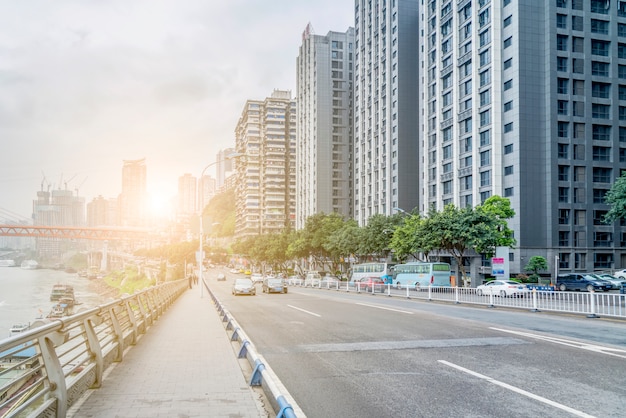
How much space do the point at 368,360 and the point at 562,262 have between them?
54.8 m

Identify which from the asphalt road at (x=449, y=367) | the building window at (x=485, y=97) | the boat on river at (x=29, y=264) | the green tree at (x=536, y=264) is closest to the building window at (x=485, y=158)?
the building window at (x=485, y=97)

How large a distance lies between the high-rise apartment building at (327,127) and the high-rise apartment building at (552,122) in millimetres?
57059

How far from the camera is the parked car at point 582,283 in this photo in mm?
40000

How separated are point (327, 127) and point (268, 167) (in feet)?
142

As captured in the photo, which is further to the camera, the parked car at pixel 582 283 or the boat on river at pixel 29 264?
the boat on river at pixel 29 264

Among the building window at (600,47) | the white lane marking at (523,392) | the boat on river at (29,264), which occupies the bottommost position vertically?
the boat on river at (29,264)

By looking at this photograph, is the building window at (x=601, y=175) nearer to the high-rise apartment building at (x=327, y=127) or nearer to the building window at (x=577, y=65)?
the building window at (x=577, y=65)

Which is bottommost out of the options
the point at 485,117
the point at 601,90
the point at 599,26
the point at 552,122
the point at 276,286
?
the point at 276,286

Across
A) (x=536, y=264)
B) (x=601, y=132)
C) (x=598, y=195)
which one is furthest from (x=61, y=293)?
(x=601, y=132)

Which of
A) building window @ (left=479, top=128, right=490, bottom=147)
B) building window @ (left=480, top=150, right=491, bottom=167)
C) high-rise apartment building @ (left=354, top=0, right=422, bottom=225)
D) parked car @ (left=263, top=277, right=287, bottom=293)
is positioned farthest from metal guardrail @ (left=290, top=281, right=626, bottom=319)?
high-rise apartment building @ (left=354, top=0, right=422, bottom=225)

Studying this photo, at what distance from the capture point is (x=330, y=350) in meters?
11.6

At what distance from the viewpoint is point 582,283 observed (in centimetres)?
4153

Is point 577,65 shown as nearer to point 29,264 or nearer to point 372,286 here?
point 372,286

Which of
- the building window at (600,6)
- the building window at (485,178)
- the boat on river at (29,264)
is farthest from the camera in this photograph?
the boat on river at (29,264)
